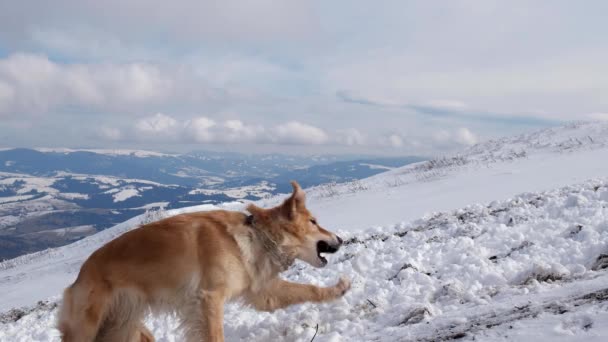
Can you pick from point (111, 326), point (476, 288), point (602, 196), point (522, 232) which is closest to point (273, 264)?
point (111, 326)

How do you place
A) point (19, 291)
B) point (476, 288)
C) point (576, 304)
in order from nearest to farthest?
point (576, 304) → point (476, 288) → point (19, 291)

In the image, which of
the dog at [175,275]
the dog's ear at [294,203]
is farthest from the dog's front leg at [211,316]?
the dog's ear at [294,203]

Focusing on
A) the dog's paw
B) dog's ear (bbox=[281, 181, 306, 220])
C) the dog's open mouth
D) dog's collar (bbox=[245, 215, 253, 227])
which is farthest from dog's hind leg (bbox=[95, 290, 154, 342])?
the dog's paw

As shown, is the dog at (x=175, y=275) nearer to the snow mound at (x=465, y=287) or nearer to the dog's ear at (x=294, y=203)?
the dog's ear at (x=294, y=203)

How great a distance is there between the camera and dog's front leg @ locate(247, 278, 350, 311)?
18.6 feet

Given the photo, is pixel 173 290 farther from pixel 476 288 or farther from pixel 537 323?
pixel 476 288

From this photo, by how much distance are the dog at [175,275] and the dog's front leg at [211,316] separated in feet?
0.03

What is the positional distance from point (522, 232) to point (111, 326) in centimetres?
741

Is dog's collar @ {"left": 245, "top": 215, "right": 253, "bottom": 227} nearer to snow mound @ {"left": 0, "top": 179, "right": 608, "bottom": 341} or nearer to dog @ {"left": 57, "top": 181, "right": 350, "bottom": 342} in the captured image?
dog @ {"left": 57, "top": 181, "right": 350, "bottom": 342}

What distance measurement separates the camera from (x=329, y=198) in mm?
24000

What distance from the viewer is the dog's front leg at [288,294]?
566 cm

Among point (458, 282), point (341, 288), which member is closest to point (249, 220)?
point (341, 288)

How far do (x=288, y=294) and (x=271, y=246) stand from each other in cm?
88

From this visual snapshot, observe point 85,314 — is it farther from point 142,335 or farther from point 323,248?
point 323,248
